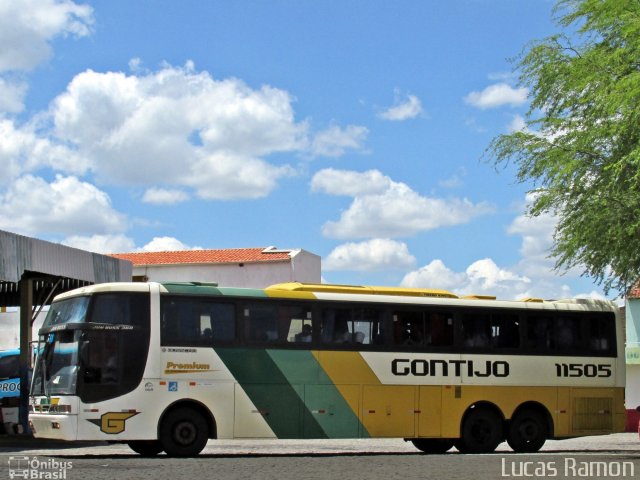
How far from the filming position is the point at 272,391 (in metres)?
21.5

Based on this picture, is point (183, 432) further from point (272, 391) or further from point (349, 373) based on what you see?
point (349, 373)

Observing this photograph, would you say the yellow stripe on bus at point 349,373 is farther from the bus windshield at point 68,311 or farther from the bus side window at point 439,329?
the bus windshield at point 68,311

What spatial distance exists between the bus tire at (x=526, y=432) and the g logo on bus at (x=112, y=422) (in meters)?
8.57

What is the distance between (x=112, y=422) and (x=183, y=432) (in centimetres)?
141

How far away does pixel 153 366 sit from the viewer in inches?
803

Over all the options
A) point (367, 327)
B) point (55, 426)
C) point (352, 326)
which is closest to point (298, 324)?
point (352, 326)

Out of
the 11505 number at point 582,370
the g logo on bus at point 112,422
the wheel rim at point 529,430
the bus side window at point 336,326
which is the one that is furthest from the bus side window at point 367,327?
the g logo on bus at point 112,422

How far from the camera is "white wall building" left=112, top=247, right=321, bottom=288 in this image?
208 feet

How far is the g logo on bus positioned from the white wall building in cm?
4210

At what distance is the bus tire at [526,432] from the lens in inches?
943

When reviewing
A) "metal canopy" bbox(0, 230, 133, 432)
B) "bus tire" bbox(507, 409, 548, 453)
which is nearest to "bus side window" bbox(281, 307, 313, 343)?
"bus tire" bbox(507, 409, 548, 453)

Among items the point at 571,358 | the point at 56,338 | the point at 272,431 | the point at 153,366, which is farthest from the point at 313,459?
the point at 571,358

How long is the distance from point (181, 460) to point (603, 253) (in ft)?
36.0

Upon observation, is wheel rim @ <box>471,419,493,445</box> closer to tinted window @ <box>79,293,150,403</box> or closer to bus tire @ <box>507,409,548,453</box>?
bus tire @ <box>507,409,548,453</box>
